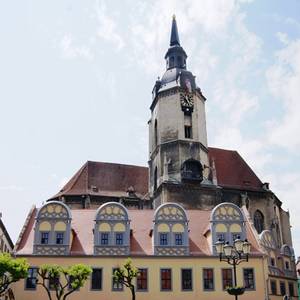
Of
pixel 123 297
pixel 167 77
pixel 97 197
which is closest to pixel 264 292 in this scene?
pixel 123 297

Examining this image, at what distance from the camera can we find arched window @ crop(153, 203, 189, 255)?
31.7 metres

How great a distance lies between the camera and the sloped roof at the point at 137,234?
31.3 meters

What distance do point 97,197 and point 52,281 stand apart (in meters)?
20.3

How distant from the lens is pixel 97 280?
30391mm

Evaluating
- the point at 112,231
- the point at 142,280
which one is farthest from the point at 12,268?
the point at 142,280

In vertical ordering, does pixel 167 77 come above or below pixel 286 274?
above

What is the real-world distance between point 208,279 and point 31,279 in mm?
12296

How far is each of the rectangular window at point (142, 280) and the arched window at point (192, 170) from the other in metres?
19.3

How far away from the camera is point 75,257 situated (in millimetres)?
30609

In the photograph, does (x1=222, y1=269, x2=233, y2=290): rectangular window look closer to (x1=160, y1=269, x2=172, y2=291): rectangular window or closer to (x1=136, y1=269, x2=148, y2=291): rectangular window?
(x1=160, y1=269, x2=172, y2=291): rectangular window

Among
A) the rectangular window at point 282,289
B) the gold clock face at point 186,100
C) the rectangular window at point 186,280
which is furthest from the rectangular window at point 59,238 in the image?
the gold clock face at point 186,100

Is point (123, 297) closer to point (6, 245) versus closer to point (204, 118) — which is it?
point (6, 245)

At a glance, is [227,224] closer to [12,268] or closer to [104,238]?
[104,238]

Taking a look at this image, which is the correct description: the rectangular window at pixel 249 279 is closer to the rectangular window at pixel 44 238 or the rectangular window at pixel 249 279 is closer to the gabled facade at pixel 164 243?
the gabled facade at pixel 164 243
